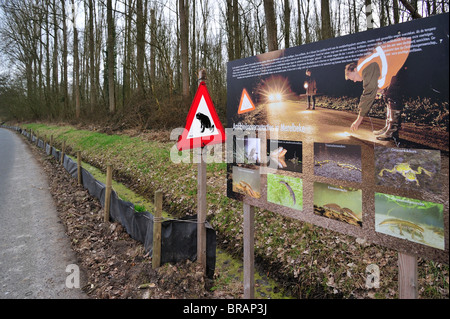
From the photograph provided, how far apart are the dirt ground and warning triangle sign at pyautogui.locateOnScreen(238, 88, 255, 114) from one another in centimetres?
246

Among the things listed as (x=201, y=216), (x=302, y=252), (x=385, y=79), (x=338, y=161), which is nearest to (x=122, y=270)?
(x=201, y=216)

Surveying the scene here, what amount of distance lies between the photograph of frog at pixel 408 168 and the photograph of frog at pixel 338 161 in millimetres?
153

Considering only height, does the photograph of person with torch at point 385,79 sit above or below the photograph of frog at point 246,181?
above

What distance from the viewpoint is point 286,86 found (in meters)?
2.68

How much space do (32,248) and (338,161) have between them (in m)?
5.72

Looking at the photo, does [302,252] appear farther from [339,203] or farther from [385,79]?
[385,79]

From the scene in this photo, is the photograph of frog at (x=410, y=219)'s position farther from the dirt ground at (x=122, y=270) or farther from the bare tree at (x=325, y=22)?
the bare tree at (x=325, y=22)

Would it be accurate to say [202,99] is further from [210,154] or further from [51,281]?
[210,154]

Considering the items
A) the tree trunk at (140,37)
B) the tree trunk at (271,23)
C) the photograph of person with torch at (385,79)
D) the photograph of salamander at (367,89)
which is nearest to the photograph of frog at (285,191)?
the photograph of salamander at (367,89)

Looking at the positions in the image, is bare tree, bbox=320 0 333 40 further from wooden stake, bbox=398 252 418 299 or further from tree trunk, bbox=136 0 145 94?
tree trunk, bbox=136 0 145 94

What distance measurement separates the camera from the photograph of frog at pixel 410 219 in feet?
6.02

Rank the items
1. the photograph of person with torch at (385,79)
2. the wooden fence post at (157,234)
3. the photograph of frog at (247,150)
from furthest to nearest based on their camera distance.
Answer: the wooden fence post at (157,234)
the photograph of frog at (247,150)
the photograph of person with torch at (385,79)

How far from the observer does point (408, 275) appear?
2037mm
